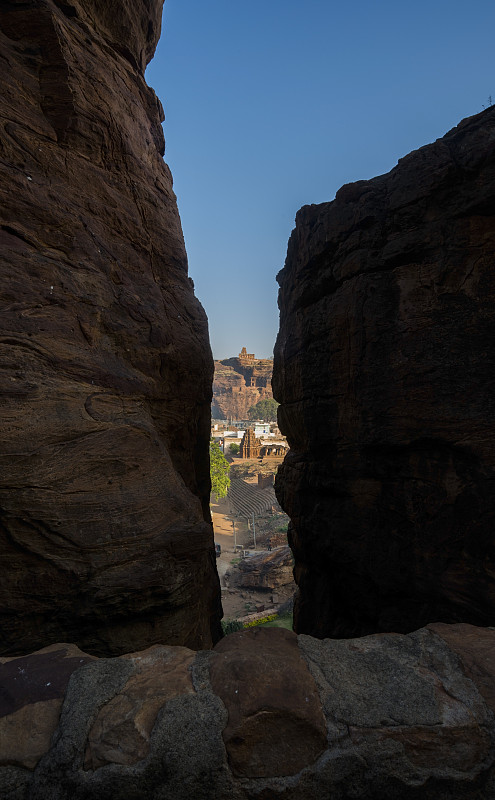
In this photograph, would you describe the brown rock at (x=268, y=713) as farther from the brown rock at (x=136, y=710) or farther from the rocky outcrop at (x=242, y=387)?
the rocky outcrop at (x=242, y=387)

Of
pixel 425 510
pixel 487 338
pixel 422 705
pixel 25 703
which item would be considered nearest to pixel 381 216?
pixel 487 338

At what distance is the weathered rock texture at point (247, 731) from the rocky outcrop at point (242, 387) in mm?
126436

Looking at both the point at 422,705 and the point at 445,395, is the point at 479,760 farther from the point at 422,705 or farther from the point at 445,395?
the point at 445,395

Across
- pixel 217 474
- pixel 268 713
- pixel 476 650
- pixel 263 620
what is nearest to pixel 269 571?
pixel 263 620

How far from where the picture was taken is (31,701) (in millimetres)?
2756

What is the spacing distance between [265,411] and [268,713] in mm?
112677

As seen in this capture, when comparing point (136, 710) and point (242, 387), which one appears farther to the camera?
point (242, 387)

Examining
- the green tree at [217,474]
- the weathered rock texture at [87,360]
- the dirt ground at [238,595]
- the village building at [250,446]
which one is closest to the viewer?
the weathered rock texture at [87,360]

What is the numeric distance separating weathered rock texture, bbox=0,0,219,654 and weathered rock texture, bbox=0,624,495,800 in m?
1.34

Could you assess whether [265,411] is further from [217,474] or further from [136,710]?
[136,710]

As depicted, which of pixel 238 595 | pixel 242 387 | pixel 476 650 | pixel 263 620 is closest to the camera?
pixel 476 650

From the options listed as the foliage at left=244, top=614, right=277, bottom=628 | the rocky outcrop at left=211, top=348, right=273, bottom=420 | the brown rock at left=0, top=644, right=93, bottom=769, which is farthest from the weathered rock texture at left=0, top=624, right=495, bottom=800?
the rocky outcrop at left=211, top=348, right=273, bottom=420

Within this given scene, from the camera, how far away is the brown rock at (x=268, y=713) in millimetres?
2527

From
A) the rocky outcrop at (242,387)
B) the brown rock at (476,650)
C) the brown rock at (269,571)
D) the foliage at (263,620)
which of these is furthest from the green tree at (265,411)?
the brown rock at (476,650)
